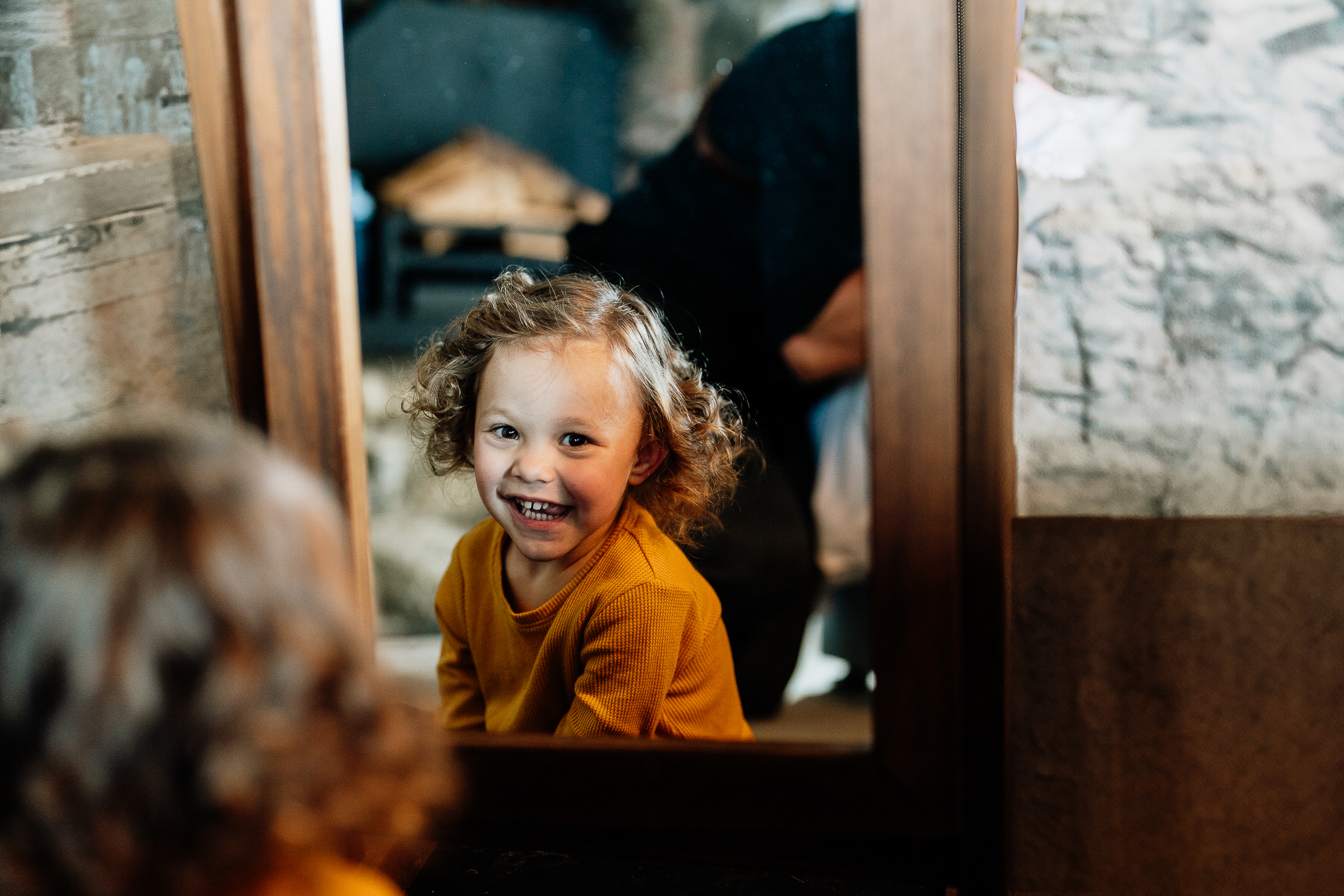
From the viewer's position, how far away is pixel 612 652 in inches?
29.4

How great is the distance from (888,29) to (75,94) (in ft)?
2.27

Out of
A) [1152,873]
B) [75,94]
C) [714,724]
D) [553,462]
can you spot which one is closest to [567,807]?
[714,724]

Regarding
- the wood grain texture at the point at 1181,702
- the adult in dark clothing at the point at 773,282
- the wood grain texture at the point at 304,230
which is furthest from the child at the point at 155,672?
the wood grain texture at the point at 1181,702

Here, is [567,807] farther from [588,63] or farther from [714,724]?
[588,63]

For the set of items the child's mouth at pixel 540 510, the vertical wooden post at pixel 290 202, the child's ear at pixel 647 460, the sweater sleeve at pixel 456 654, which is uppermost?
the vertical wooden post at pixel 290 202

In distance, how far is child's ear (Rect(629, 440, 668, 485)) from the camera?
77 cm

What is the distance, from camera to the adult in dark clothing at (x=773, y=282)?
2.28 ft

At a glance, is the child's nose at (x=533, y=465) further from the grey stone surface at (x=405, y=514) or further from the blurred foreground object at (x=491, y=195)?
the blurred foreground object at (x=491, y=195)

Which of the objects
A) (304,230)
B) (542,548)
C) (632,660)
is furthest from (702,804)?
(304,230)

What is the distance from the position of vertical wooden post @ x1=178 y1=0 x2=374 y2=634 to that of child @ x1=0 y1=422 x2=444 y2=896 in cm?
27

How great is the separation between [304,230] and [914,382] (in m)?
0.47

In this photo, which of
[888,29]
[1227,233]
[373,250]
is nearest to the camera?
[888,29]

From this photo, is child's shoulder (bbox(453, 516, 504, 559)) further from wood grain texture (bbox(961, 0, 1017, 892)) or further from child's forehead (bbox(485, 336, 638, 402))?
wood grain texture (bbox(961, 0, 1017, 892))

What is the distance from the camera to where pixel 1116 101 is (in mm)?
726
